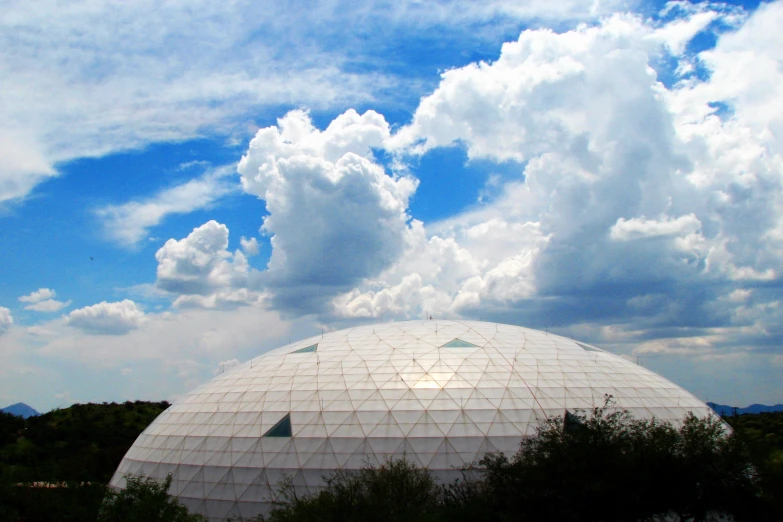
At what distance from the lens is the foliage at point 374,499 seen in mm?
27183

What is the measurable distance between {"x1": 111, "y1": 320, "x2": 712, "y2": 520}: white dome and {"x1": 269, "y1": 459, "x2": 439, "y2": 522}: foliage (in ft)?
7.33

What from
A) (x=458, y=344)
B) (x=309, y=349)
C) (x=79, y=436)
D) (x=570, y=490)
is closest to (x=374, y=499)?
(x=570, y=490)

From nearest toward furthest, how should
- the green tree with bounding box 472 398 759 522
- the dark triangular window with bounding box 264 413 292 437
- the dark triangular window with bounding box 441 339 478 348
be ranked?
the green tree with bounding box 472 398 759 522 → the dark triangular window with bounding box 264 413 292 437 → the dark triangular window with bounding box 441 339 478 348

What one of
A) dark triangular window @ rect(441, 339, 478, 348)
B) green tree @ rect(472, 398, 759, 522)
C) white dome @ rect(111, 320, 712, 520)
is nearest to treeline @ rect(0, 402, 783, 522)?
green tree @ rect(472, 398, 759, 522)

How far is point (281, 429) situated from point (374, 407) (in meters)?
6.93

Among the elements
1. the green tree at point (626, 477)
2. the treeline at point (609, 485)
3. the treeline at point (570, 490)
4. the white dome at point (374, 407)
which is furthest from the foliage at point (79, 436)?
the green tree at point (626, 477)

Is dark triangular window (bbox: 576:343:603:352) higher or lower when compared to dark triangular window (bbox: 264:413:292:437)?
higher

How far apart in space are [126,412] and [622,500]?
4451 inches

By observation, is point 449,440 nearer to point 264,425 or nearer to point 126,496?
point 264,425

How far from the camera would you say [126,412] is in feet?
383

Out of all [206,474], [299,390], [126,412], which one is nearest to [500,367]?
[299,390]

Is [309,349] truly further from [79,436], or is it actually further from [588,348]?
[79,436]

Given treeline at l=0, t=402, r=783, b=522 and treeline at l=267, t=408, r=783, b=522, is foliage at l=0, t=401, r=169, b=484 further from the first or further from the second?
treeline at l=267, t=408, r=783, b=522

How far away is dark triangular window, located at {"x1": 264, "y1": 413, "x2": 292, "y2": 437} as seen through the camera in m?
41.0
